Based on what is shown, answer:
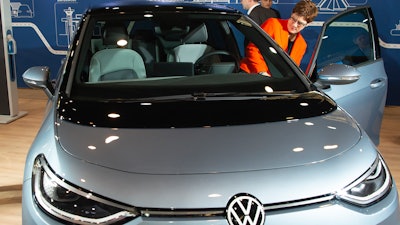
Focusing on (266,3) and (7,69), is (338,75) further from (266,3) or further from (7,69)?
(7,69)

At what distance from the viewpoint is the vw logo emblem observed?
1.36m

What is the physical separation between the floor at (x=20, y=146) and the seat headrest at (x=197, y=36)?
4.84 feet

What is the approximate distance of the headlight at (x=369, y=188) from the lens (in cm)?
151

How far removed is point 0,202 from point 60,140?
182 centimetres

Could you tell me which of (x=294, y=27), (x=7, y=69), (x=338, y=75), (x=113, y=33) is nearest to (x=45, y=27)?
(x=7, y=69)

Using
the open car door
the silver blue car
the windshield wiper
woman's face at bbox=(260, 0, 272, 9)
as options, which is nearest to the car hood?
the silver blue car

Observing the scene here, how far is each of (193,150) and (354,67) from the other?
68.6 inches

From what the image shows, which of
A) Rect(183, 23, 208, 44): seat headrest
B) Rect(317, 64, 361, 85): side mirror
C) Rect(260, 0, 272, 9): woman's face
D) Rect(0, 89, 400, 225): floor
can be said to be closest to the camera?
Rect(317, 64, 361, 85): side mirror

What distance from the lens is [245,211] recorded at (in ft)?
4.51

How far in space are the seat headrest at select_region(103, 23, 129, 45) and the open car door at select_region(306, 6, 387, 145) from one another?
1063 millimetres

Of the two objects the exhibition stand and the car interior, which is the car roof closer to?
the car interior

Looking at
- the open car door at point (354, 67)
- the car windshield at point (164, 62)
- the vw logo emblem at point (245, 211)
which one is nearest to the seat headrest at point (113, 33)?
the car windshield at point (164, 62)

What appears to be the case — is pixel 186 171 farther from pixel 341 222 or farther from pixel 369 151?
pixel 369 151

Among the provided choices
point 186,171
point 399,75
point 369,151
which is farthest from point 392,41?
point 186,171
